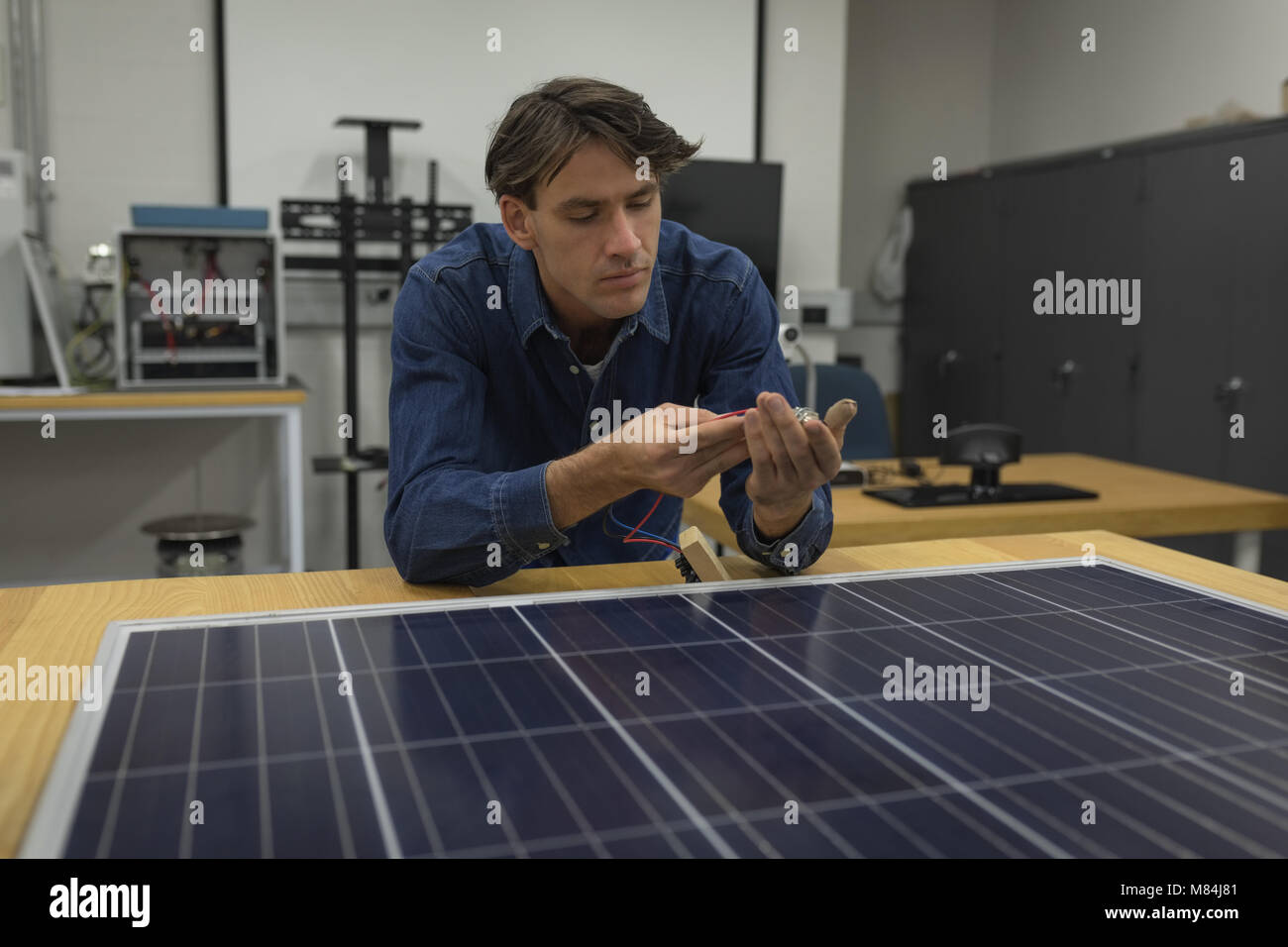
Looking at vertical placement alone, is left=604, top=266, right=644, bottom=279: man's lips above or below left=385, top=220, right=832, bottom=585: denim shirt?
above

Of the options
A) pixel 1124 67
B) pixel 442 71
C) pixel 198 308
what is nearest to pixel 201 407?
pixel 198 308

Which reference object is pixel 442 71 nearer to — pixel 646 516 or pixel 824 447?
pixel 646 516

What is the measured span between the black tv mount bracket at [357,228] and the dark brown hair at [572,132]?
2.19 meters

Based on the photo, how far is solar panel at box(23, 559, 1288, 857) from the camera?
2.27 ft

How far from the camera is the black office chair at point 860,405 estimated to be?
3.51m

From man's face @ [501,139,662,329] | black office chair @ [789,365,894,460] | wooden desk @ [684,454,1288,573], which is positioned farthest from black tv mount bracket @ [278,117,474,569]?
man's face @ [501,139,662,329]

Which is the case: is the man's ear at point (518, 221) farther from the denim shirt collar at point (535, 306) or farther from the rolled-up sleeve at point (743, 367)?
the rolled-up sleeve at point (743, 367)

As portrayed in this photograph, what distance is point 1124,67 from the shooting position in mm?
4816

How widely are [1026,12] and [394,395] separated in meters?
5.00

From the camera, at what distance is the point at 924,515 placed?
229 centimetres

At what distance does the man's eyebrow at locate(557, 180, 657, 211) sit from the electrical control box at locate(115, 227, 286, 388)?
226 cm

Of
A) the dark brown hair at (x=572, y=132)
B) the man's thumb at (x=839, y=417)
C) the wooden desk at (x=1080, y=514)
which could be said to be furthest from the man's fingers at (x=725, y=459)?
the wooden desk at (x=1080, y=514)

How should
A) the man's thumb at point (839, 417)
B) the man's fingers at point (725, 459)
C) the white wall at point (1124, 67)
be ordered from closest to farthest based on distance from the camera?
the man's thumb at point (839, 417)
the man's fingers at point (725, 459)
the white wall at point (1124, 67)

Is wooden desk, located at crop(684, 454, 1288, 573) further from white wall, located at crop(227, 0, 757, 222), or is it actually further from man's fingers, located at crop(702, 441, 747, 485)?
white wall, located at crop(227, 0, 757, 222)
